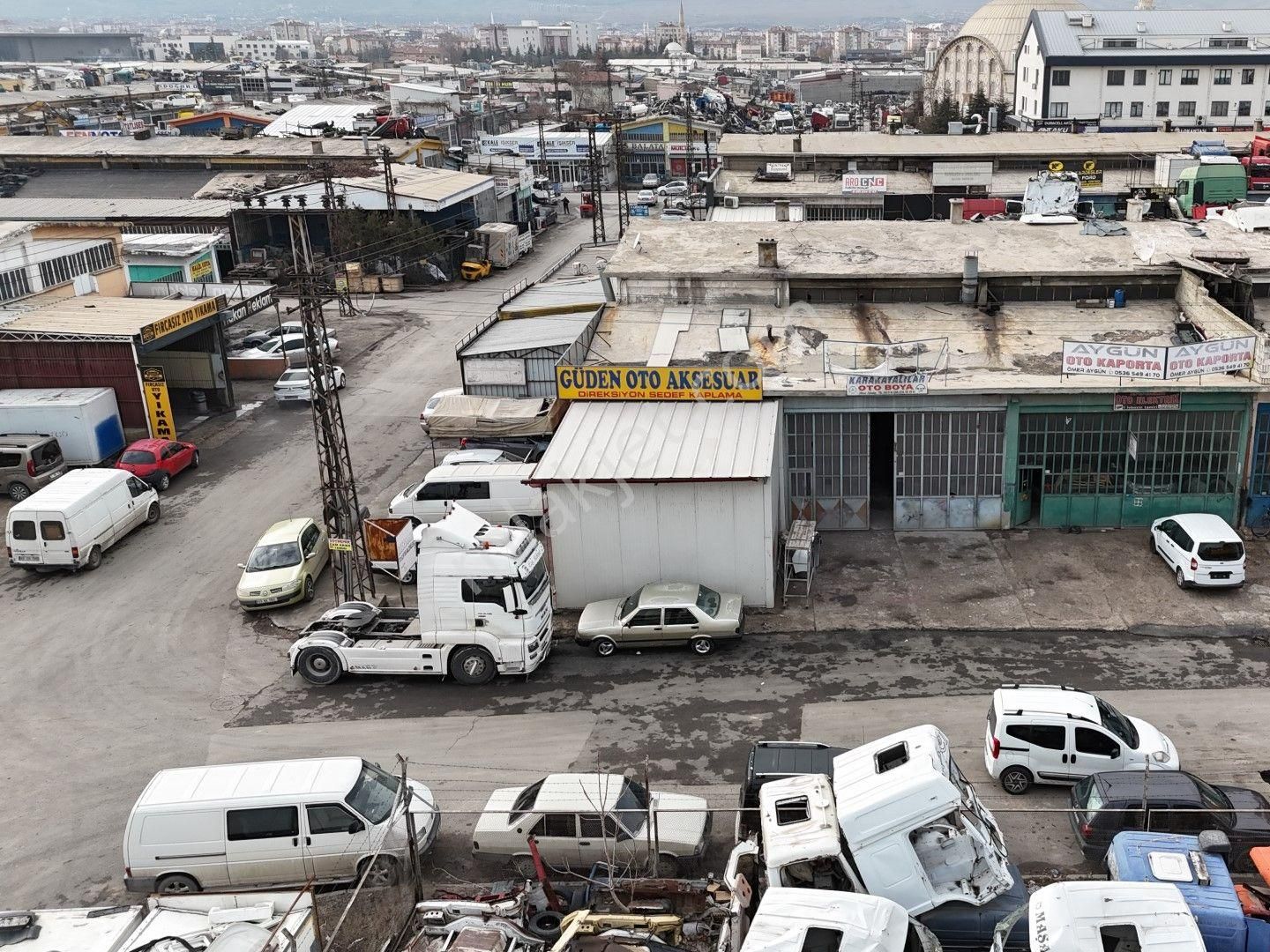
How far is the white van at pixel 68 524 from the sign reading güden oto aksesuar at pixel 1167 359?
21531 millimetres

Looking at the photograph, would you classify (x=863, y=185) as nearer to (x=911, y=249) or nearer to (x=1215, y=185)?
(x=1215, y=185)

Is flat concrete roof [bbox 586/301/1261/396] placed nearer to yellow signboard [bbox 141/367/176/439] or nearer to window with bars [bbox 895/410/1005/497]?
window with bars [bbox 895/410/1005/497]

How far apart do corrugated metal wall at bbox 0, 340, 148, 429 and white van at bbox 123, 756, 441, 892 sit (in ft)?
67.6

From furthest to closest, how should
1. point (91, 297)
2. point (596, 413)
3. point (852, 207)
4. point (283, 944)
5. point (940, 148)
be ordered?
point (940, 148) < point (852, 207) < point (91, 297) < point (596, 413) < point (283, 944)

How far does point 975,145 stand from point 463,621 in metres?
43.5

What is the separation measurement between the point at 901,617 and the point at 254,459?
773 inches

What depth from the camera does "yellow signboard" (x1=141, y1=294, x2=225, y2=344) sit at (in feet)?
110

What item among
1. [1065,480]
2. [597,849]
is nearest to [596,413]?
[1065,480]

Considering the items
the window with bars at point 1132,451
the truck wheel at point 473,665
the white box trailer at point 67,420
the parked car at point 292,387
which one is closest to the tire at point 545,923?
the truck wheel at point 473,665

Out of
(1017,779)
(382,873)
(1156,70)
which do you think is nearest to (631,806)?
(382,873)

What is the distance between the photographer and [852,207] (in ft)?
165

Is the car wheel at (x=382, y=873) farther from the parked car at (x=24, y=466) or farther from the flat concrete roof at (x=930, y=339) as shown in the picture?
the parked car at (x=24, y=466)

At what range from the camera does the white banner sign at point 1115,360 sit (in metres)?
24.1

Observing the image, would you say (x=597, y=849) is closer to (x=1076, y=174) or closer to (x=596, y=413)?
(x=596, y=413)
